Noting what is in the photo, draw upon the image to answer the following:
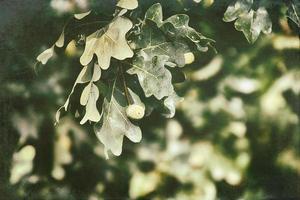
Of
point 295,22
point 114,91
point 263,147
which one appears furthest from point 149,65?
point 263,147

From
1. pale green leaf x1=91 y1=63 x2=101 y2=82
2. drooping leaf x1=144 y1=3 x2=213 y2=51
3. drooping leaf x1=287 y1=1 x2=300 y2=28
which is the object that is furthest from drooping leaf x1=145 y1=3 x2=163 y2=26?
drooping leaf x1=287 y1=1 x2=300 y2=28

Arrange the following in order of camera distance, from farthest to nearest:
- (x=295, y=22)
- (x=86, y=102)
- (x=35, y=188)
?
(x=35, y=188) → (x=295, y=22) → (x=86, y=102)

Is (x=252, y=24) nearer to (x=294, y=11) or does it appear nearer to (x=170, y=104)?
(x=294, y=11)

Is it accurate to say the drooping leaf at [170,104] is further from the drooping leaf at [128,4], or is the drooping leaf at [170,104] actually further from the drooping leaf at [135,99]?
the drooping leaf at [128,4]

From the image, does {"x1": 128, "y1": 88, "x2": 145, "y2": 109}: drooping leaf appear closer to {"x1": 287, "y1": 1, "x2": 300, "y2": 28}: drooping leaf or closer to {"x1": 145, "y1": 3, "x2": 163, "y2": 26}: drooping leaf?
{"x1": 145, "y1": 3, "x2": 163, "y2": 26}: drooping leaf

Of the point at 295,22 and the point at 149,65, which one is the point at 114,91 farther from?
the point at 295,22

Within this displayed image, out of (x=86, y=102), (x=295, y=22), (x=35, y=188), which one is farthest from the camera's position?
(x=35, y=188)

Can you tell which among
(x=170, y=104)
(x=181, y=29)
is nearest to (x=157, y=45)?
(x=181, y=29)
